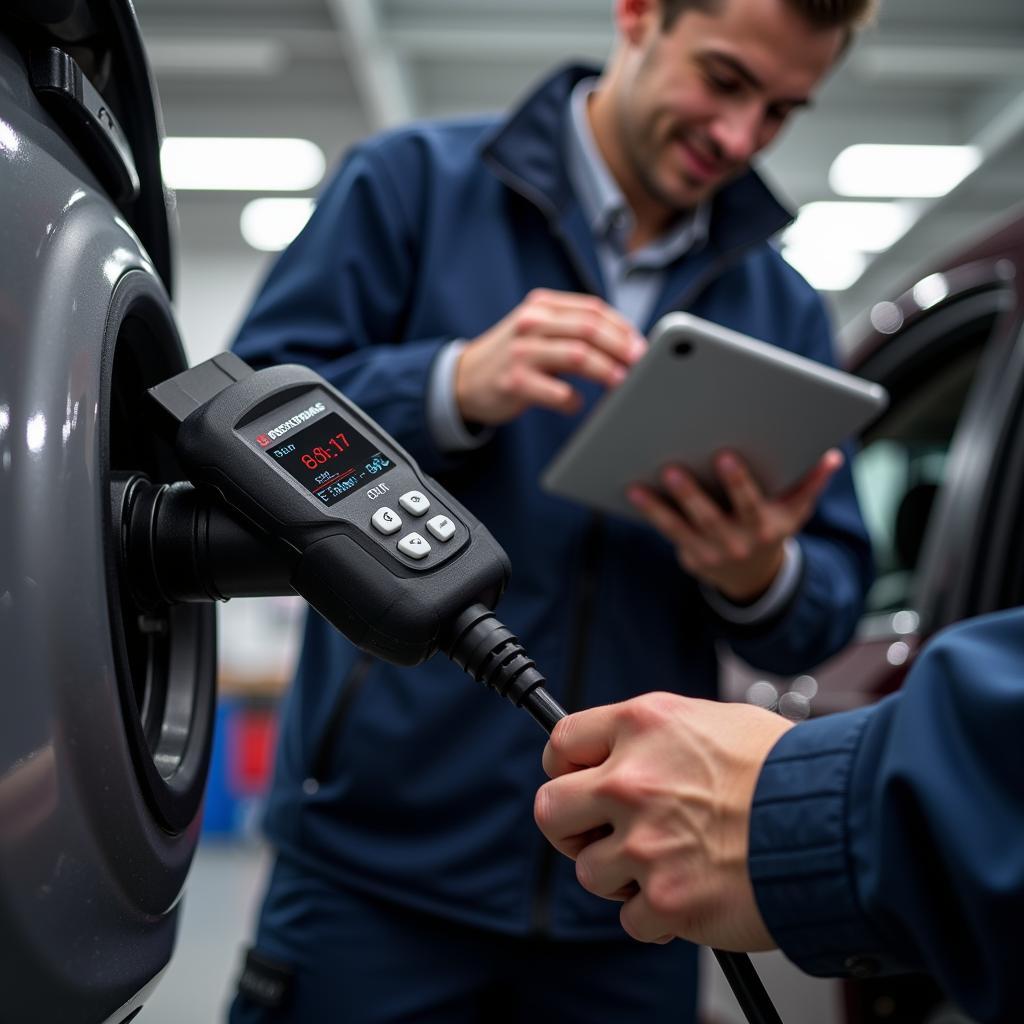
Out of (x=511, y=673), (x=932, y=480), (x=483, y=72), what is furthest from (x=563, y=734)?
(x=483, y=72)

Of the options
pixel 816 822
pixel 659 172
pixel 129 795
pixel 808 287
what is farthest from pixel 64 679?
pixel 808 287

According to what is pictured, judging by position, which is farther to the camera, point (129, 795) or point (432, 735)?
point (432, 735)

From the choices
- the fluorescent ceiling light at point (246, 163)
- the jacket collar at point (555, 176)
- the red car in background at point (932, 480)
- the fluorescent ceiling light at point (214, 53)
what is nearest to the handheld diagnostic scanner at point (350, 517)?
the jacket collar at point (555, 176)

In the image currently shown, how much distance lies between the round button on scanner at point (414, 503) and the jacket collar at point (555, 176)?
680 mm

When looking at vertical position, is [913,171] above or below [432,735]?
below

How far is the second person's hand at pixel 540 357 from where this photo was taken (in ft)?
3.31

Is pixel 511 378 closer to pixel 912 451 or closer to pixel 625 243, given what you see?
pixel 625 243

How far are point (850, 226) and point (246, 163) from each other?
396cm

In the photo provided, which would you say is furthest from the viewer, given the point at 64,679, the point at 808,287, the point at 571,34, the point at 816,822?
the point at 571,34

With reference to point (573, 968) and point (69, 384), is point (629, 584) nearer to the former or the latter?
point (573, 968)

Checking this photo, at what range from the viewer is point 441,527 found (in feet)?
1.81

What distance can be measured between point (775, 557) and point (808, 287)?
1.24ft

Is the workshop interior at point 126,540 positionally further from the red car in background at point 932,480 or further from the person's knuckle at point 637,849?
the red car in background at point 932,480

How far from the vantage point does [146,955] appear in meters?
0.52
